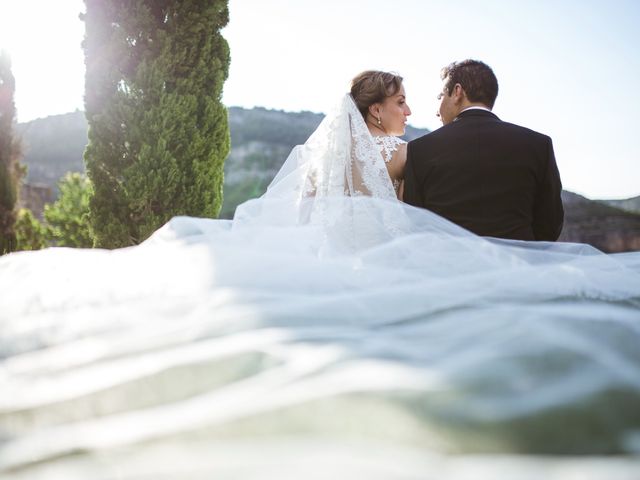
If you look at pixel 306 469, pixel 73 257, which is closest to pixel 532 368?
pixel 306 469

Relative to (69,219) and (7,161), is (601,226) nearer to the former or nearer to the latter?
(69,219)

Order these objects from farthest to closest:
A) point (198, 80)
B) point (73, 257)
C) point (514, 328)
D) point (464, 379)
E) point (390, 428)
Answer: point (198, 80) < point (73, 257) < point (514, 328) < point (464, 379) < point (390, 428)

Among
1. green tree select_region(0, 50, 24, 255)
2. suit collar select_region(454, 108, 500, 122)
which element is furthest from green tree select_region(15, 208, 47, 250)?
suit collar select_region(454, 108, 500, 122)

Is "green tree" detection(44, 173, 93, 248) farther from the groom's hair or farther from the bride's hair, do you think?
the groom's hair

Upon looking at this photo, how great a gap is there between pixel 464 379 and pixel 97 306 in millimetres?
991

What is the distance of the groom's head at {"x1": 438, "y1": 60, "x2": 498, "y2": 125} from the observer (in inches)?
118

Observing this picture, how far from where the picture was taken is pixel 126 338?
110 centimetres

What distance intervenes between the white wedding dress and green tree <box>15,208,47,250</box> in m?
5.81

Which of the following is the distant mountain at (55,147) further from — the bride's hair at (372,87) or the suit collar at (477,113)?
the suit collar at (477,113)

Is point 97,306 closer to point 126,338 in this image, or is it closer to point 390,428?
point 126,338

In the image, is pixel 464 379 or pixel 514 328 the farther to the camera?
pixel 514 328

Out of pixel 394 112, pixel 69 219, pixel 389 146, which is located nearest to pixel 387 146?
pixel 389 146

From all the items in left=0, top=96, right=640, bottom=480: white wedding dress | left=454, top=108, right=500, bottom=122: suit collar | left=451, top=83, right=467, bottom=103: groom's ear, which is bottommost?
left=0, top=96, right=640, bottom=480: white wedding dress

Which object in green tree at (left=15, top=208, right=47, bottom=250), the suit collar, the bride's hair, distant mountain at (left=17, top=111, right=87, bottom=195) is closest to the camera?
the suit collar
